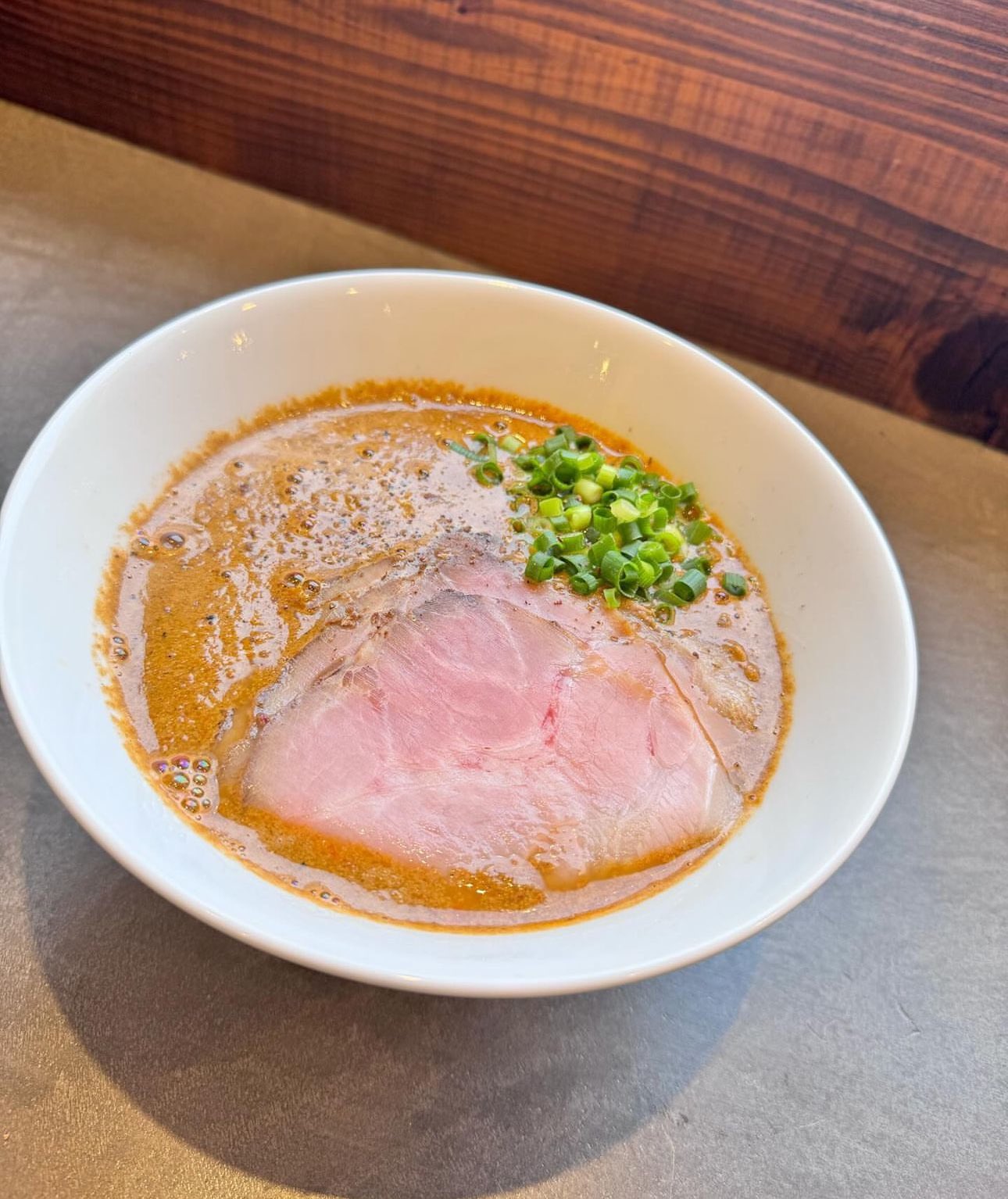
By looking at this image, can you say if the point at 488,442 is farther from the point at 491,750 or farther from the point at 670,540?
the point at 491,750

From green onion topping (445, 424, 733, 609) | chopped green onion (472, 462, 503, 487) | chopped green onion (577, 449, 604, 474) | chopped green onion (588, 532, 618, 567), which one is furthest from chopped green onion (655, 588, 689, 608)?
chopped green onion (472, 462, 503, 487)

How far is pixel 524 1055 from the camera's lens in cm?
134

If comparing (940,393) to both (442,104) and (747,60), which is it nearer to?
(747,60)

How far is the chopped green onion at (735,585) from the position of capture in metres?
1.75

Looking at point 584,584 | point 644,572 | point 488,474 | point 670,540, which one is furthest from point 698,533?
point 488,474

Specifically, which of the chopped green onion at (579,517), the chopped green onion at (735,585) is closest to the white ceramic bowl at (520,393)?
the chopped green onion at (735,585)

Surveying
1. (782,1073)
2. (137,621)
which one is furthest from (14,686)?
(782,1073)

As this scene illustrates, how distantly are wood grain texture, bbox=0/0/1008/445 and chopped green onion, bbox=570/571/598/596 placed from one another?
3.42 ft

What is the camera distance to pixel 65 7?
2.31 metres

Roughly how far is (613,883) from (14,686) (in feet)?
2.63

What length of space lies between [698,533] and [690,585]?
14cm

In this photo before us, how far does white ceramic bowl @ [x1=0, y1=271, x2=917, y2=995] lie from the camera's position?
1.16 metres

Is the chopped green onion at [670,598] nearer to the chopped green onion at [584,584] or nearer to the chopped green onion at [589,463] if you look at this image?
the chopped green onion at [584,584]

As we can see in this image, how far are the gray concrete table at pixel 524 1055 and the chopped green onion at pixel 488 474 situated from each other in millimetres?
790
